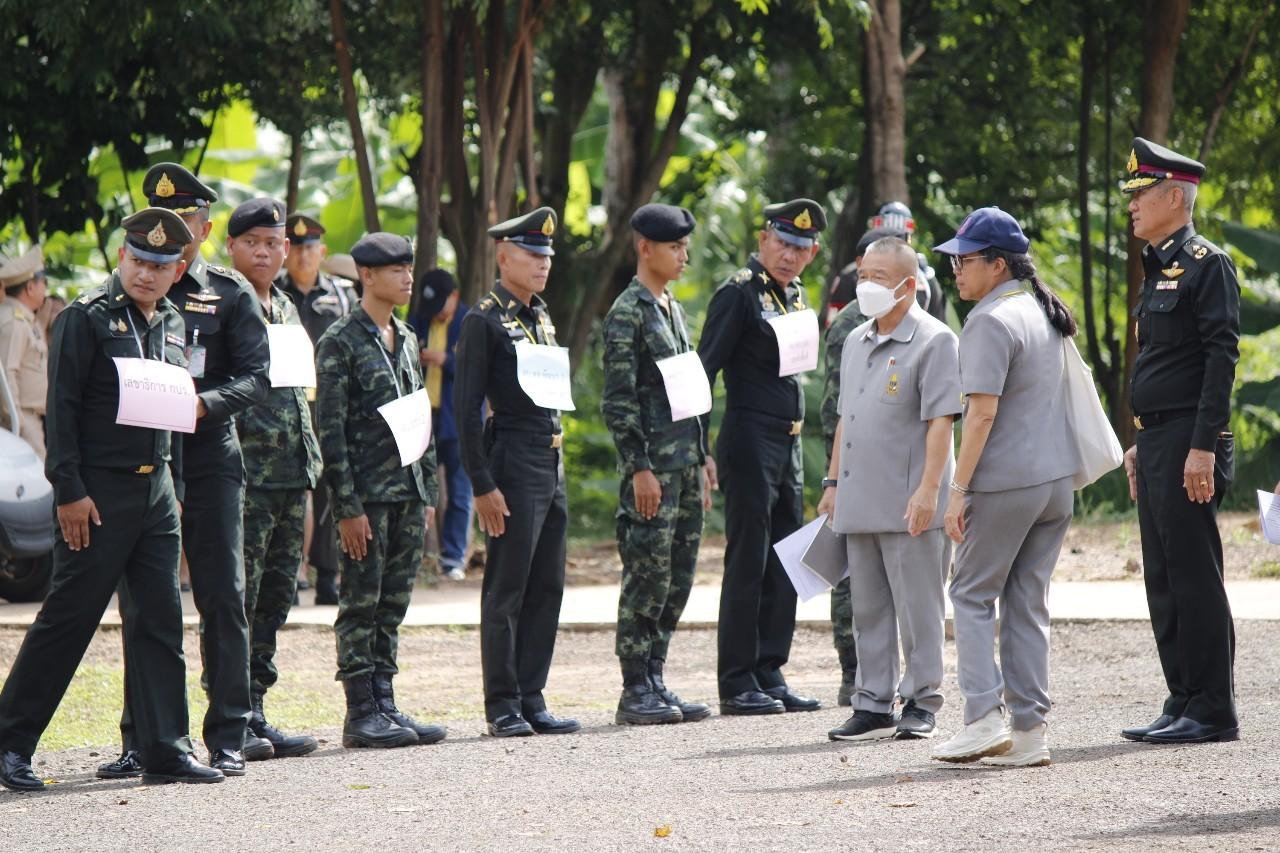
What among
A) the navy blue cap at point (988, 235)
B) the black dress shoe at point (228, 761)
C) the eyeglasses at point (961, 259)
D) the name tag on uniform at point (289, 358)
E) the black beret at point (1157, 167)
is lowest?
the black dress shoe at point (228, 761)

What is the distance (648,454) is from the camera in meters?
8.25

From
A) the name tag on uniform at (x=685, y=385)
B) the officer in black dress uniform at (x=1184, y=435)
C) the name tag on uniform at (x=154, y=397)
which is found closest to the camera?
the name tag on uniform at (x=154, y=397)

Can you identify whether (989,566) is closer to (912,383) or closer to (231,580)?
(912,383)

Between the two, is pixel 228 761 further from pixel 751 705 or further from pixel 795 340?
pixel 795 340

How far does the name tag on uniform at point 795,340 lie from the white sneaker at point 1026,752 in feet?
7.59

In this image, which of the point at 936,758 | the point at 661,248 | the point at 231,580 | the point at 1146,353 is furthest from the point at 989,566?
the point at 231,580

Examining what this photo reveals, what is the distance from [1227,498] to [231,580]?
1172 cm

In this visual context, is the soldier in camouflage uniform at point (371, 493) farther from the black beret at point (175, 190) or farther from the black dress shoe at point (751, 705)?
the black dress shoe at point (751, 705)

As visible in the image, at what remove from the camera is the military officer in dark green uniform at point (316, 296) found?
1130cm

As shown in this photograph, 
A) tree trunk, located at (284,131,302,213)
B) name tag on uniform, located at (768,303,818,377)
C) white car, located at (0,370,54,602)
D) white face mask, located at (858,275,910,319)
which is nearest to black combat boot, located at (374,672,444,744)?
name tag on uniform, located at (768,303,818,377)

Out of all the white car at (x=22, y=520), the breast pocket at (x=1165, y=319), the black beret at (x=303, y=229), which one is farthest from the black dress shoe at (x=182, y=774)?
the black beret at (x=303, y=229)

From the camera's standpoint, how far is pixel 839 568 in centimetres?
790

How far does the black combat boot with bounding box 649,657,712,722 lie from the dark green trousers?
7.51 ft

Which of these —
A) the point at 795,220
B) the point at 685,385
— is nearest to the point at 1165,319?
the point at 795,220
